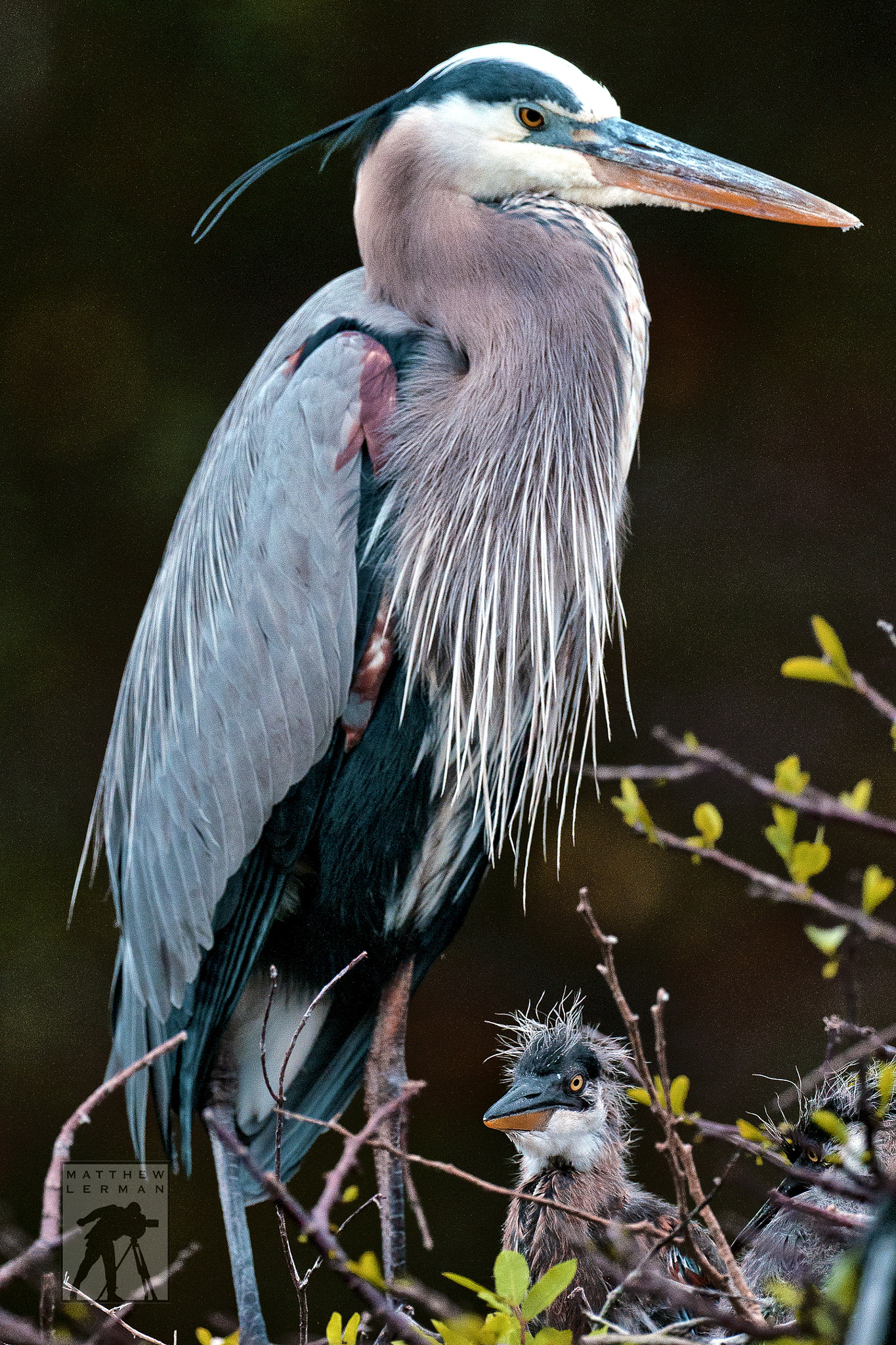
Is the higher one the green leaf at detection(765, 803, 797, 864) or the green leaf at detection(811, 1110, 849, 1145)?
the green leaf at detection(765, 803, 797, 864)

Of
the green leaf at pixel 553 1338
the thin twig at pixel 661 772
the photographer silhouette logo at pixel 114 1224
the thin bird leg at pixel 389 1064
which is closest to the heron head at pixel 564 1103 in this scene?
the thin bird leg at pixel 389 1064

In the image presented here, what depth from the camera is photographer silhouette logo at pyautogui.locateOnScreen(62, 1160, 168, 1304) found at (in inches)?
73.7

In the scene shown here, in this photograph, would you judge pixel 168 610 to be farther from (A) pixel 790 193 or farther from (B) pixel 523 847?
(B) pixel 523 847

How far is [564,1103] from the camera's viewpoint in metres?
1.47

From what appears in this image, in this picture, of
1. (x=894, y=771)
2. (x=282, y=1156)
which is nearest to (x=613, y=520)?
(x=282, y=1156)

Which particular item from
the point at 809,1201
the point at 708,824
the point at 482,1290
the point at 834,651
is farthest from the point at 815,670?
the point at 809,1201

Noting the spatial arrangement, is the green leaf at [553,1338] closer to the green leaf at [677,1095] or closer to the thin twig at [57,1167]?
the green leaf at [677,1095]

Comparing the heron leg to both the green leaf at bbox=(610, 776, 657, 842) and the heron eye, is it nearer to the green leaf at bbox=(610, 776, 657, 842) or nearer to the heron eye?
the green leaf at bbox=(610, 776, 657, 842)

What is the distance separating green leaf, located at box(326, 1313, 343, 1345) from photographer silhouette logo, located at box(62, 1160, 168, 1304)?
842mm

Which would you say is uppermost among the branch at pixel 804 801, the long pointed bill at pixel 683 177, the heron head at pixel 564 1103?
the long pointed bill at pixel 683 177

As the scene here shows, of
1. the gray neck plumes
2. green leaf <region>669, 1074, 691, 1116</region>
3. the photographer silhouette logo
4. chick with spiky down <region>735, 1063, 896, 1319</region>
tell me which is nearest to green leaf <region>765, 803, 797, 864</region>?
green leaf <region>669, 1074, 691, 1116</region>

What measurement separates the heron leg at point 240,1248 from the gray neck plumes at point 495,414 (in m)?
0.43

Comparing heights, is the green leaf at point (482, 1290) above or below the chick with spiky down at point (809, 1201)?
above

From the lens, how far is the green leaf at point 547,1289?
0.89 metres
